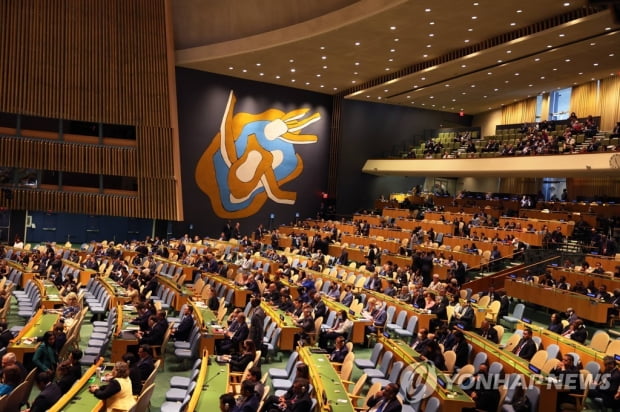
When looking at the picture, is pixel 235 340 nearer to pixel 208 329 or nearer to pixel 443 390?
pixel 208 329

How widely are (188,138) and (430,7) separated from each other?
1296 centimetres

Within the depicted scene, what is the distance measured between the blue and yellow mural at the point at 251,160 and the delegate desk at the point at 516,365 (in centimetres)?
1872

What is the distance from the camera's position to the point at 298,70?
2577 cm

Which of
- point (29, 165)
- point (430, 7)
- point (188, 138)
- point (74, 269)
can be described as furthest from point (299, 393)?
point (188, 138)

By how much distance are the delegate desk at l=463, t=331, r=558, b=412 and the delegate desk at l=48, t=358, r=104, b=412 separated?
527 centimetres

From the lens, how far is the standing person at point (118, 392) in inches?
259

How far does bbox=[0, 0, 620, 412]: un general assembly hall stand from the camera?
860 cm

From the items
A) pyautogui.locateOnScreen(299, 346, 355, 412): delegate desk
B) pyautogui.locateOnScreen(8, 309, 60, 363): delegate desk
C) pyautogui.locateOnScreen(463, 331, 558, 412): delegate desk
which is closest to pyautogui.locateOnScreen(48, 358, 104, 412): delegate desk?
pyautogui.locateOnScreen(8, 309, 60, 363): delegate desk

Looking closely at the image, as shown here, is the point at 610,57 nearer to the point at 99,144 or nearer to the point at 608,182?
the point at 608,182

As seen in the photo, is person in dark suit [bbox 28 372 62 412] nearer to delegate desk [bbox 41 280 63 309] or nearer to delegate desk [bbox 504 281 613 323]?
delegate desk [bbox 41 280 63 309]

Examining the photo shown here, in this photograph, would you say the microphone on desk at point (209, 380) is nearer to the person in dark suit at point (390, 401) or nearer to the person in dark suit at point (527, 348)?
the person in dark suit at point (390, 401)

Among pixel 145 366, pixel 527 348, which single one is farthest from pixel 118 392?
pixel 527 348

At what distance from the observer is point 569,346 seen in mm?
9906

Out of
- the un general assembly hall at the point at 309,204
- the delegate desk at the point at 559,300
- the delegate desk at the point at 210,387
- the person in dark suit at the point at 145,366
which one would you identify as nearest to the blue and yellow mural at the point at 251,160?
the un general assembly hall at the point at 309,204
